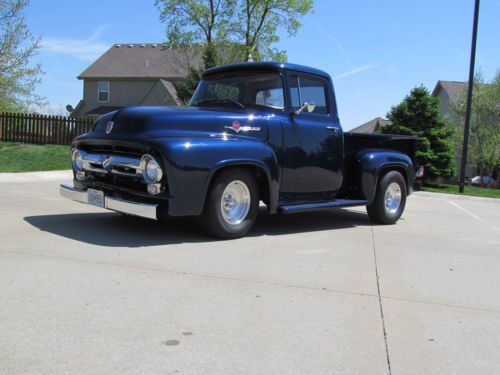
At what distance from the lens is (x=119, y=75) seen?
3709 centimetres

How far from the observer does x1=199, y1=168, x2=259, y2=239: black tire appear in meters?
5.70

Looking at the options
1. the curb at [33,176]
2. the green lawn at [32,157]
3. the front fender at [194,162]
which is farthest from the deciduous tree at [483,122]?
the front fender at [194,162]

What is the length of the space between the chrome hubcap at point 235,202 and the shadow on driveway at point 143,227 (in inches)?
14.9

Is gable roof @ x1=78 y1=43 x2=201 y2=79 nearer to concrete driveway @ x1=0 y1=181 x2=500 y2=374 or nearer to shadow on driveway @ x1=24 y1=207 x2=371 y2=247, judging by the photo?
shadow on driveway @ x1=24 y1=207 x2=371 y2=247

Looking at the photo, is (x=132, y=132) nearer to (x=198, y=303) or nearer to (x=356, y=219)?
(x=198, y=303)

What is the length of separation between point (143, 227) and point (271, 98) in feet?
7.85

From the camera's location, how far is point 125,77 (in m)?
36.8

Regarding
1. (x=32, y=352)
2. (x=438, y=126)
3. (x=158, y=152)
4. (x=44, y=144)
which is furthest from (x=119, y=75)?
(x=32, y=352)

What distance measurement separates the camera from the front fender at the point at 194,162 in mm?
5242

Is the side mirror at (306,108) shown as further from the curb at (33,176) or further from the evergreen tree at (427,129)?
the evergreen tree at (427,129)

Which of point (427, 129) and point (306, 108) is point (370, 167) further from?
point (427, 129)

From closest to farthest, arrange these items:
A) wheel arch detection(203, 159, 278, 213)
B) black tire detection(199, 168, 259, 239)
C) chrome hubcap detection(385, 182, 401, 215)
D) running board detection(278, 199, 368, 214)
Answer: wheel arch detection(203, 159, 278, 213)
black tire detection(199, 168, 259, 239)
running board detection(278, 199, 368, 214)
chrome hubcap detection(385, 182, 401, 215)

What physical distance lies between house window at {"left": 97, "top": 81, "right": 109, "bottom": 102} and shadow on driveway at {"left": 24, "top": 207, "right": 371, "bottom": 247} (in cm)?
3201

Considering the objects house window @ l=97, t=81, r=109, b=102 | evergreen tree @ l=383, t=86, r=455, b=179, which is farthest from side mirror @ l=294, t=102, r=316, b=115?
house window @ l=97, t=81, r=109, b=102
